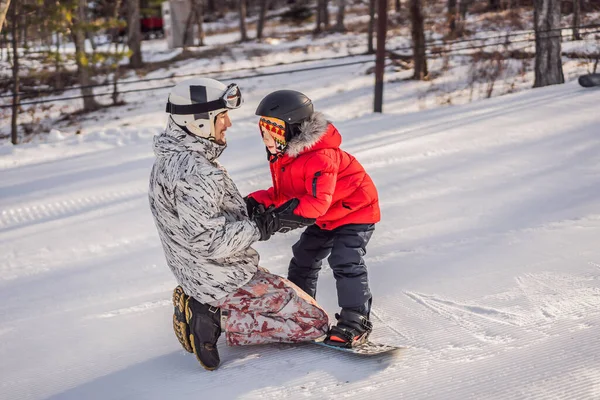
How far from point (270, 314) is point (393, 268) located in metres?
1.40

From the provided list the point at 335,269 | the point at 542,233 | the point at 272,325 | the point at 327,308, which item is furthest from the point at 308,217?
the point at 542,233

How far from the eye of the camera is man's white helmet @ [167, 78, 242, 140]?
2.88m

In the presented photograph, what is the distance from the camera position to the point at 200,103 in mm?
2879

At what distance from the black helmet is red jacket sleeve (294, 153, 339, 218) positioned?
0.69ft

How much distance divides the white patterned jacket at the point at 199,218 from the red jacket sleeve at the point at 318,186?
0.27 metres

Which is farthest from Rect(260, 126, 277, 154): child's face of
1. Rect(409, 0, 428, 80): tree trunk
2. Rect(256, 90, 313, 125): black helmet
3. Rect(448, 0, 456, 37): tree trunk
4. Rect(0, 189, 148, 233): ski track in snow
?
Rect(448, 0, 456, 37): tree trunk

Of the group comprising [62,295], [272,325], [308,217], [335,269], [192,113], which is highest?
[192,113]

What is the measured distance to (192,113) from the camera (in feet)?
9.47

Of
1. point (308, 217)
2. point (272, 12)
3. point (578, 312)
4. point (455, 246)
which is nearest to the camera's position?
point (308, 217)

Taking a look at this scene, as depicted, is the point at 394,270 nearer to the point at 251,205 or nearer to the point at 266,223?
the point at 251,205

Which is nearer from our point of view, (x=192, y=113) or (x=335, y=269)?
(x=192, y=113)

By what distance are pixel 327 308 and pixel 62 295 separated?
1808mm

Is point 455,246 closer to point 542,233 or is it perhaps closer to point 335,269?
point 542,233

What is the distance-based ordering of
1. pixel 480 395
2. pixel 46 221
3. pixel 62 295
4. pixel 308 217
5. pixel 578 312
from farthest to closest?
pixel 46 221, pixel 62 295, pixel 578 312, pixel 308 217, pixel 480 395
